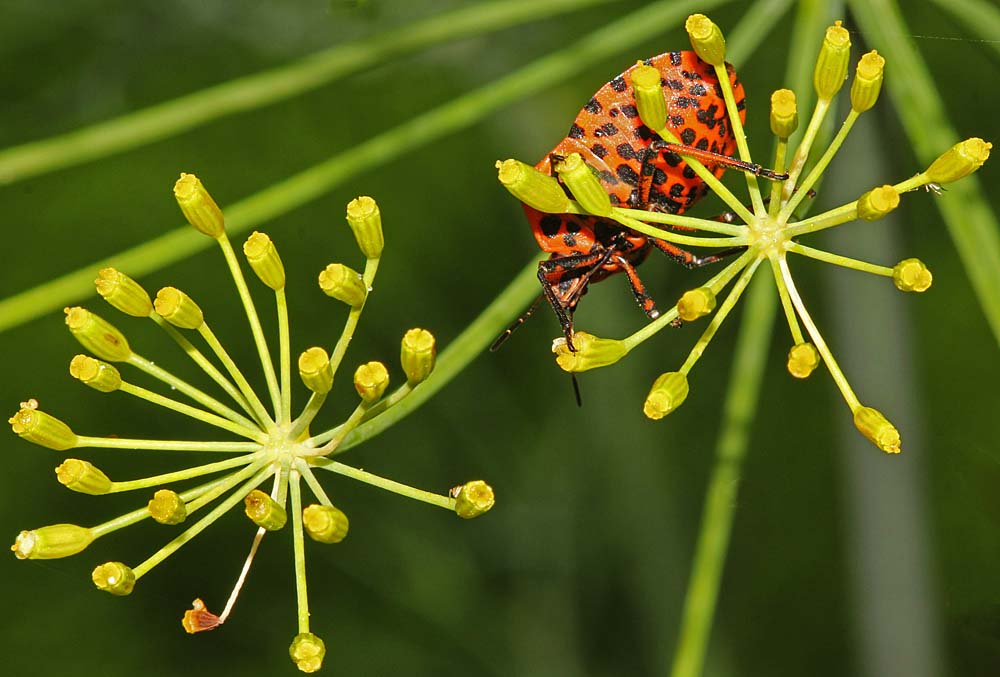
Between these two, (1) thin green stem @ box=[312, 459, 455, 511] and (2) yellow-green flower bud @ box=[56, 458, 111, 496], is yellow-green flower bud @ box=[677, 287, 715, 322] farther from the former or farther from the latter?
(2) yellow-green flower bud @ box=[56, 458, 111, 496]

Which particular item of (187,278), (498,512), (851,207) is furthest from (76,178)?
(851,207)

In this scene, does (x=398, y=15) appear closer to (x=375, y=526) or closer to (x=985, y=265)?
(x=375, y=526)

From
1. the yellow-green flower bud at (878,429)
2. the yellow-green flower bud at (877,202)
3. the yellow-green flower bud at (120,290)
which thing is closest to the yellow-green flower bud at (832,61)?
the yellow-green flower bud at (877,202)

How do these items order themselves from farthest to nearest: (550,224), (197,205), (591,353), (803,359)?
(550,224) < (197,205) < (591,353) < (803,359)

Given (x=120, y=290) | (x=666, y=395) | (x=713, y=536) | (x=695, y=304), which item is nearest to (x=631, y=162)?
(x=695, y=304)

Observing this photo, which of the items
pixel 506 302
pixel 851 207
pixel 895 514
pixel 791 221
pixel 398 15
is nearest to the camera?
pixel 851 207

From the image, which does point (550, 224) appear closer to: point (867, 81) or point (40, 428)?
point (867, 81)

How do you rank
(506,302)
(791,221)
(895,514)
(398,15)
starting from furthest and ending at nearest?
1. (398,15)
2. (895,514)
3. (506,302)
4. (791,221)
